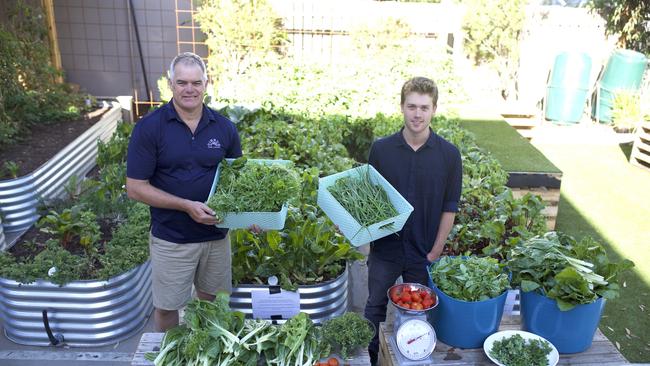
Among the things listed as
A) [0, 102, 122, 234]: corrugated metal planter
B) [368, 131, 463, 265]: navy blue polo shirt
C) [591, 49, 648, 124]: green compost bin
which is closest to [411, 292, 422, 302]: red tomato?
[368, 131, 463, 265]: navy blue polo shirt

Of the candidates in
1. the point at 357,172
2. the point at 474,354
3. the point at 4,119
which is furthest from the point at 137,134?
the point at 4,119

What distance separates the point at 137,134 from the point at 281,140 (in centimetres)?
299

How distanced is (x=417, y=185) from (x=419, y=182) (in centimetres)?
2

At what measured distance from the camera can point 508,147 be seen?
6.41 m

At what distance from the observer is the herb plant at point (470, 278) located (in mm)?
2383

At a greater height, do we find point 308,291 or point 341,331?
point 341,331

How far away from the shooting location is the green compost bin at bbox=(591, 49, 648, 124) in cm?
941

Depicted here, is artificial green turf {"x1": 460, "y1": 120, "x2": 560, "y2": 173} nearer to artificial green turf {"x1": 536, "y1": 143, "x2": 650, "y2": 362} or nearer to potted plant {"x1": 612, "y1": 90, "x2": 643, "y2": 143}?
artificial green turf {"x1": 536, "y1": 143, "x2": 650, "y2": 362}

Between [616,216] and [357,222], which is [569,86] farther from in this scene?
[357,222]

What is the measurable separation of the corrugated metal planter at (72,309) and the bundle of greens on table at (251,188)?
1275mm

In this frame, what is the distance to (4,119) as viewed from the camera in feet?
20.1

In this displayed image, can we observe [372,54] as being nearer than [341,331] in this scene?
No

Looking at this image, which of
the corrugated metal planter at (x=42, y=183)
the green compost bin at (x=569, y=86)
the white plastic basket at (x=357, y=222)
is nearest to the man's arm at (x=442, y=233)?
the white plastic basket at (x=357, y=222)

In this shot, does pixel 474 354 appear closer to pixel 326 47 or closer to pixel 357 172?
pixel 357 172
